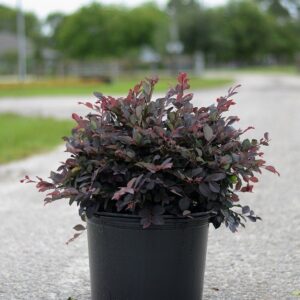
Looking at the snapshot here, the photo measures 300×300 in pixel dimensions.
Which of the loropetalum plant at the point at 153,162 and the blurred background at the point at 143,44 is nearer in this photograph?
the loropetalum plant at the point at 153,162

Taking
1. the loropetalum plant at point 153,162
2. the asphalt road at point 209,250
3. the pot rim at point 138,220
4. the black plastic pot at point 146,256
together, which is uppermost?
the loropetalum plant at point 153,162

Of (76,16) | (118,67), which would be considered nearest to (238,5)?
(76,16)

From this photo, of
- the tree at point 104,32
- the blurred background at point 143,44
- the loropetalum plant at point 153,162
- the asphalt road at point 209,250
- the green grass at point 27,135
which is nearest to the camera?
the loropetalum plant at point 153,162

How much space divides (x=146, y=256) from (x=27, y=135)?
9.74m

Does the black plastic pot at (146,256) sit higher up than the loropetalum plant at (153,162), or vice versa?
the loropetalum plant at (153,162)

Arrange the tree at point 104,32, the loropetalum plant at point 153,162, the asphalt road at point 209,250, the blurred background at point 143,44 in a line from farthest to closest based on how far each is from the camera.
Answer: the tree at point 104,32 < the blurred background at point 143,44 < the asphalt road at point 209,250 < the loropetalum plant at point 153,162

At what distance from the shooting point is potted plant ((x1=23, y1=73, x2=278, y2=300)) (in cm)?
312

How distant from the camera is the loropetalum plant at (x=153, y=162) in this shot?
122 inches

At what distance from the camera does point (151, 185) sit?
3020 millimetres

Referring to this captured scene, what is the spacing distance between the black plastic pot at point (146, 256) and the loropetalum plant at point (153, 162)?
0.27 ft

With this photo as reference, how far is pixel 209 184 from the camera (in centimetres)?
311

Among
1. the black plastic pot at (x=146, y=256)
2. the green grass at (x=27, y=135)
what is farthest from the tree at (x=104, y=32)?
the black plastic pot at (x=146, y=256)

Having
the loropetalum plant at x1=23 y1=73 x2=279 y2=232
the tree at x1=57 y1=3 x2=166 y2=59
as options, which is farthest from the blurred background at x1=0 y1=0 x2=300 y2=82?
the loropetalum plant at x1=23 y1=73 x2=279 y2=232

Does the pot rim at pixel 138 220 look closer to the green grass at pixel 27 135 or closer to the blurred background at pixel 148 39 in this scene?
the green grass at pixel 27 135
